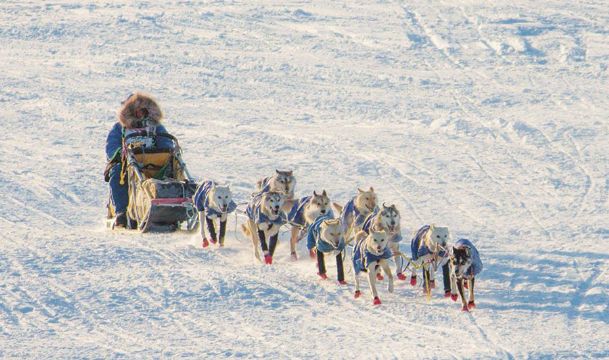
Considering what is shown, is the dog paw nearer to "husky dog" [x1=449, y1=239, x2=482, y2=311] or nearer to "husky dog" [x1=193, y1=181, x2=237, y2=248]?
"husky dog" [x1=193, y1=181, x2=237, y2=248]

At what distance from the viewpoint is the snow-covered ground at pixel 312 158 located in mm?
8469

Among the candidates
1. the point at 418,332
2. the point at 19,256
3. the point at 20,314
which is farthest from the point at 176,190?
the point at 418,332

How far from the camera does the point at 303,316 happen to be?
874 centimetres

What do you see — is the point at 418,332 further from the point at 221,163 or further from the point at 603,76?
the point at 603,76

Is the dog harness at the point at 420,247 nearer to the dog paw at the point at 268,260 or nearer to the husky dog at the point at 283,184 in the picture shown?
the dog paw at the point at 268,260

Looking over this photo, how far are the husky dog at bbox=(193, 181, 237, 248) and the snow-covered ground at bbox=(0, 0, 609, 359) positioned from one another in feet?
0.87

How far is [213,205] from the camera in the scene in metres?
10.6

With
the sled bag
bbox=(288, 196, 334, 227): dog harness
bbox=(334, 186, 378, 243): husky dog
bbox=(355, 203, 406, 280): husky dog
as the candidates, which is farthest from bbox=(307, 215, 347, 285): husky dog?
the sled bag

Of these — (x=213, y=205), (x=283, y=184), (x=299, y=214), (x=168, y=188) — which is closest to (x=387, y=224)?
(x=299, y=214)

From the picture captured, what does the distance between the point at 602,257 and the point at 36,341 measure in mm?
4853

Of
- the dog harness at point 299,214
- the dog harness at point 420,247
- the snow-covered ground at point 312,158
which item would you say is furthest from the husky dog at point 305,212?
the dog harness at point 420,247

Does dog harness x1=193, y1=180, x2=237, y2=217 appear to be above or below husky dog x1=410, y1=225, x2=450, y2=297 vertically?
above

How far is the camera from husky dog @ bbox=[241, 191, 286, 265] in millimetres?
10305

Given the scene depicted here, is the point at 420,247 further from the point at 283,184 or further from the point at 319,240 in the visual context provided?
the point at 283,184
